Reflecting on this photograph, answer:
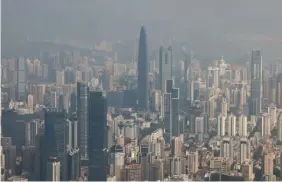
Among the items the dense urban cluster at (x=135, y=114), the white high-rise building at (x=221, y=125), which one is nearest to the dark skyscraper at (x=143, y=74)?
the dense urban cluster at (x=135, y=114)

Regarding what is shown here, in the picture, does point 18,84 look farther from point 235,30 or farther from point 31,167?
point 235,30

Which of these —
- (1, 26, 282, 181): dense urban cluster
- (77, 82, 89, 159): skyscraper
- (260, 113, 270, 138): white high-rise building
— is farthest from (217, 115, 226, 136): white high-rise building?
(77, 82, 89, 159): skyscraper

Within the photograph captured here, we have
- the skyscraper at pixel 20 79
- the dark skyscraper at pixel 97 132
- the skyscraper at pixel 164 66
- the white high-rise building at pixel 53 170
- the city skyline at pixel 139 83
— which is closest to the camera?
the white high-rise building at pixel 53 170

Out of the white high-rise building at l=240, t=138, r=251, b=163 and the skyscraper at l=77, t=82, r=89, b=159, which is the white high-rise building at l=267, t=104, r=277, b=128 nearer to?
the white high-rise building at l=240, t=138, r=251, b=163

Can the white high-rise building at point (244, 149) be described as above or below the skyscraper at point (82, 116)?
below

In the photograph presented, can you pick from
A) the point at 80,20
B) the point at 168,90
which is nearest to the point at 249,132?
the point at 168,90

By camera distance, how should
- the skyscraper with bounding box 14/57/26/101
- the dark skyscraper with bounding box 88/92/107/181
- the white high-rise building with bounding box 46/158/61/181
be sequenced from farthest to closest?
the skyscraper with bounding box 14/57/26/101 → the dark skyscraper with bounding box 88/92/107/181 → the white high-rise building with bounding box 46/158/61/181

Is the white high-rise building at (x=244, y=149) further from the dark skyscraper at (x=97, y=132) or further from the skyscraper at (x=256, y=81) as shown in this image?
the dark skyscraper at (x=97, y=132)
